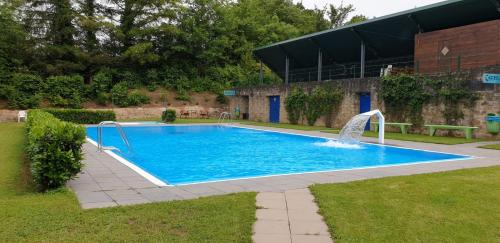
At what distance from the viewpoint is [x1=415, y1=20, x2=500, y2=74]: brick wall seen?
50.7 feet

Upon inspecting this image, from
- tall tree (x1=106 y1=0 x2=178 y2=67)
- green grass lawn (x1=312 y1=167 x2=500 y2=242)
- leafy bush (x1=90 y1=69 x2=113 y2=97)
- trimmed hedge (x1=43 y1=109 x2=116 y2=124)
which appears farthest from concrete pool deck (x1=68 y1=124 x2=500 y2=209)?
tall tree (x1=106 y1=0 x2=178 y2=67)

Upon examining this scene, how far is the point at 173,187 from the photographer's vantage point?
20.4ft

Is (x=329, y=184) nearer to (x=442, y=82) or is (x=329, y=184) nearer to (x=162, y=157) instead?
(x=162, y=157)

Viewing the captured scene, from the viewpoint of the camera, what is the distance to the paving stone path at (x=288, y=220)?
12.6ft

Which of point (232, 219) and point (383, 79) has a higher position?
point (383, 79)

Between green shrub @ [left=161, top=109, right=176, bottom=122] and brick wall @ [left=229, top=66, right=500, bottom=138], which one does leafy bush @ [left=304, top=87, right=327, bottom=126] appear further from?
green shrub @ [left=161, top=109, right=176, bottom=122]

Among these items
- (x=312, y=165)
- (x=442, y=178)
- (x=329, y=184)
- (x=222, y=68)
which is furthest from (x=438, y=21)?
(x=222, y=68)

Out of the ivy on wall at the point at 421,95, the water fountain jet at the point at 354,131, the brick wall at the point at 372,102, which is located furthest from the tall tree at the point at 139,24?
the water fountain jet at the point at 354,131

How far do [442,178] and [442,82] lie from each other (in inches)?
437

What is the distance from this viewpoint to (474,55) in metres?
16.1

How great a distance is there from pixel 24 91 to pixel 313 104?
2119 centimetres

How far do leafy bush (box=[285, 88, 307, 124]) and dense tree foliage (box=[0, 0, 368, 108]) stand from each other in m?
6.70

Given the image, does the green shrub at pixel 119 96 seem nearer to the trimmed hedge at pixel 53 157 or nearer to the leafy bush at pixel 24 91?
the leafy bush at pixel 24 91

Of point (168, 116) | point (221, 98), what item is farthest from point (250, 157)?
point (221, 98)
